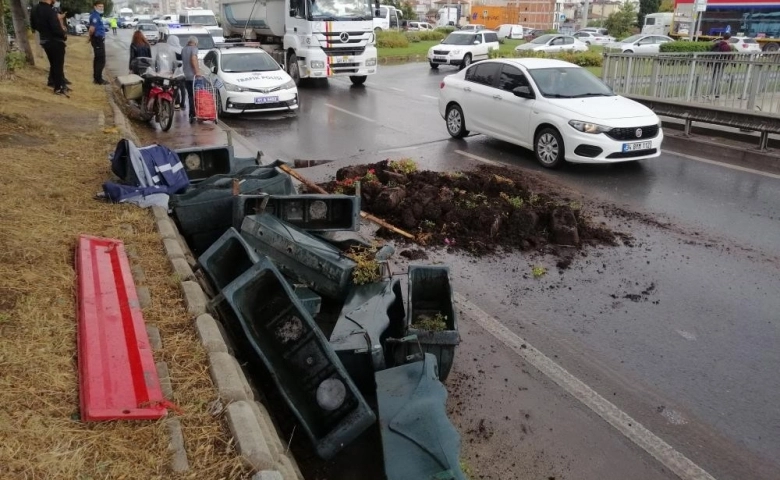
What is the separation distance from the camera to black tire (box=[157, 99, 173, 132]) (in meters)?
13.2

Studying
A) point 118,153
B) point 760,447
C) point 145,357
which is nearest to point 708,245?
point 760,447

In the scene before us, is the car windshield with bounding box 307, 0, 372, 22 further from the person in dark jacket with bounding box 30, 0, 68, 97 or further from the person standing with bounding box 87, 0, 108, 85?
the person in dark jacket with bounding box 30, 0, 68, 97

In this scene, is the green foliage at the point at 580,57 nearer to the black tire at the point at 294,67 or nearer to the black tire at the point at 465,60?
the black tire at the point at 465,60

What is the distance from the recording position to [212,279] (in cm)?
514

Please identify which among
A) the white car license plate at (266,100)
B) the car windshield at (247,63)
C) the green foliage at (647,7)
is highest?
the green foliage at (647,7)

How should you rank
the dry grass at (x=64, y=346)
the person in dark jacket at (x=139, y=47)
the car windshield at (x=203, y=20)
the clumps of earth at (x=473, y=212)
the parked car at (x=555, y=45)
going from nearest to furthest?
the dry grass at (x=64, y=346) → the clumps of earth at (x=473, y=212) → the person in dark jacket at (x=139, y=47) → the car windshield at (x=203, y=20) → the parked car at (x=555, y=45)

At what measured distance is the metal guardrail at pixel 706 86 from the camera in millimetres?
12750

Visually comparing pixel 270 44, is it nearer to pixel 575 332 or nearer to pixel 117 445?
pixel 575 332

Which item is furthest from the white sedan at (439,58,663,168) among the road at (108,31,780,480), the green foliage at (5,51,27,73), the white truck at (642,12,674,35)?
the white truck at (642,12,674,35)

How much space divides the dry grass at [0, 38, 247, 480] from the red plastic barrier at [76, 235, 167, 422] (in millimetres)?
72

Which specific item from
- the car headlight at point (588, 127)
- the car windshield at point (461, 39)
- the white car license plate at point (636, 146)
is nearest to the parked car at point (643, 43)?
the car windshield at point (461, 39)

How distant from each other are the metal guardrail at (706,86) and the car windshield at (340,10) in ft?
28.4

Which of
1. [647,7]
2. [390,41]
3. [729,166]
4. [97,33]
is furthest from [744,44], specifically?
[647,7]

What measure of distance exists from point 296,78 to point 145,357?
19344mm
